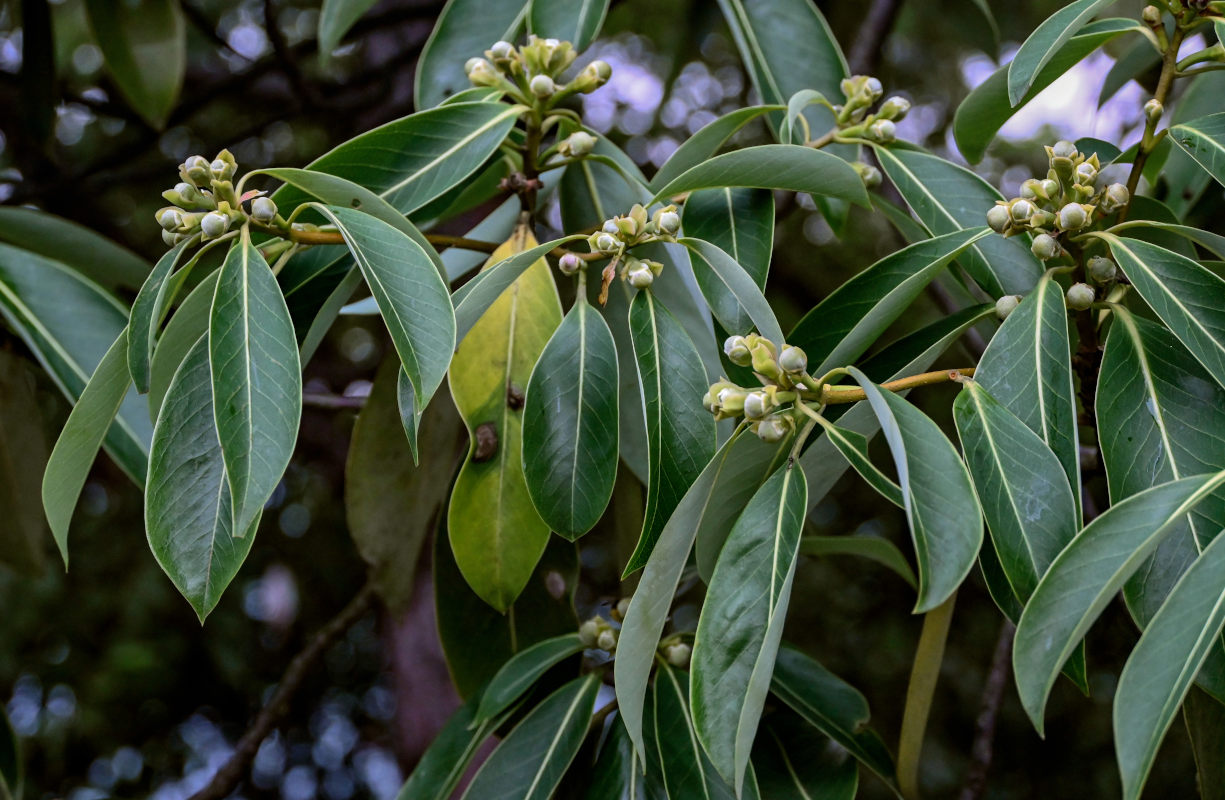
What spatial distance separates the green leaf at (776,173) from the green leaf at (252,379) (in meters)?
0.32

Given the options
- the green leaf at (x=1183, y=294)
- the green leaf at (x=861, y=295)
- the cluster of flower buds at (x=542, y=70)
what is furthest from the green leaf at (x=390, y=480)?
the green leaf at (x=1183, y=294)

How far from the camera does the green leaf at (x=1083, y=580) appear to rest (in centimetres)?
57

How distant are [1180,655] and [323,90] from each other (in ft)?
6.87

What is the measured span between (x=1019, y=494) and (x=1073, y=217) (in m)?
0.21

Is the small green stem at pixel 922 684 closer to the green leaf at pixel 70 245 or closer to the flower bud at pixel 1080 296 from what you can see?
the flower bud at pixel 1080 296

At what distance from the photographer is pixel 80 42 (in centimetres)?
250

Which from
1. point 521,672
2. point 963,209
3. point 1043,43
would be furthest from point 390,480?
point 1043,43

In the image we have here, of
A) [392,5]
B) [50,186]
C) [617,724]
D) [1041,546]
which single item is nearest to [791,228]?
[392,5]

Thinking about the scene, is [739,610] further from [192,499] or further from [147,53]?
[147,53]

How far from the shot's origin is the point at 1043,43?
78 cm

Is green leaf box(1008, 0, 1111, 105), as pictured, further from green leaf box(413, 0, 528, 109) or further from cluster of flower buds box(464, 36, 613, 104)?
green leaf box(413, 0, 528, 109)

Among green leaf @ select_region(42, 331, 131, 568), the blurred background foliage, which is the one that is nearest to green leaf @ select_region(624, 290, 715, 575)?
green leaf @ select_region(42, 331, 131, 568)

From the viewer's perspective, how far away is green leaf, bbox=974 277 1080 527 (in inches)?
27.6

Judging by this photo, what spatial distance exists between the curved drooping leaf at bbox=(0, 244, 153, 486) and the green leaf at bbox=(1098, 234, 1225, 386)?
0.85 m
